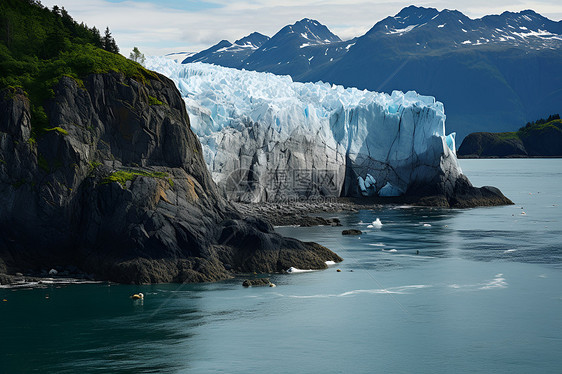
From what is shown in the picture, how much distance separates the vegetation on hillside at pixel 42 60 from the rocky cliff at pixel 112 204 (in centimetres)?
64

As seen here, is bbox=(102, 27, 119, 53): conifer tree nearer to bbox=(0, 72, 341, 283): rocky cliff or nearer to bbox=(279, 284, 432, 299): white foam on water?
bbox=(0, 72, 341, 283): rocky cliff

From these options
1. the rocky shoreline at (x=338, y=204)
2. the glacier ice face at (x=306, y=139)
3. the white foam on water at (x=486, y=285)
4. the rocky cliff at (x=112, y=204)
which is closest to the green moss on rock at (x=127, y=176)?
the rocky cliff at (x=112, y=204)

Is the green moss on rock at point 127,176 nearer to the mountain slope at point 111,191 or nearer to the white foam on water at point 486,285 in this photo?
the mountain slope at point 111,191

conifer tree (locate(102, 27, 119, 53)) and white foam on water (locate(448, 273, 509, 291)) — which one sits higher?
conifer tree (locate(102, 27, 119, 53))

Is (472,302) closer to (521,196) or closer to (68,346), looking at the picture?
(68,346)

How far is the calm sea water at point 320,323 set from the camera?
85.9ft

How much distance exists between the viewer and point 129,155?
141 feet

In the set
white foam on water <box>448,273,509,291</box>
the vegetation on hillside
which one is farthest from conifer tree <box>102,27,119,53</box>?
white foam on water <box>448,273,509,291</box>

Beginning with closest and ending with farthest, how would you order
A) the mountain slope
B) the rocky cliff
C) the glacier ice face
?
the rocky cliff → the mountain slope → the glacier ice face

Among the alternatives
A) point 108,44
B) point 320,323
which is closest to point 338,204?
point 108,44

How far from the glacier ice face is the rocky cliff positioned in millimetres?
27488

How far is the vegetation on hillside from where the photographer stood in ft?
139

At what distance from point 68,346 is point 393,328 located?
1260 centimetres

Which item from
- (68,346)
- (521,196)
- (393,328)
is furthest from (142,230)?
(521,196)
